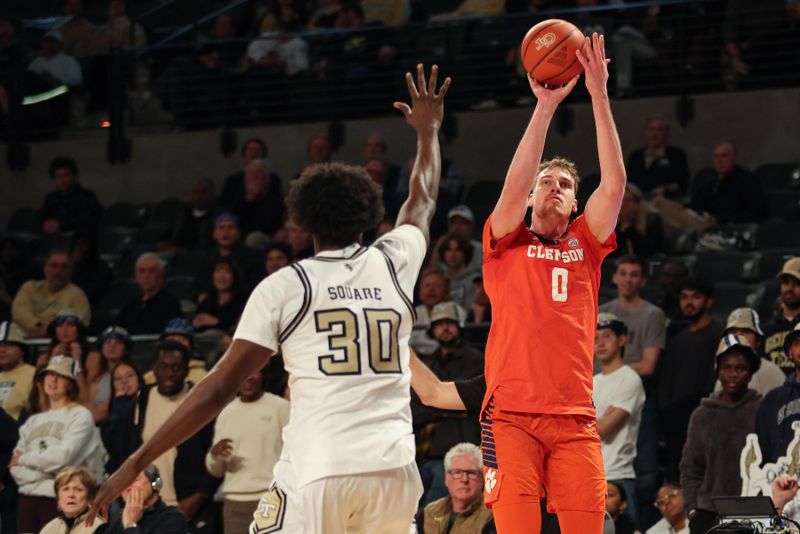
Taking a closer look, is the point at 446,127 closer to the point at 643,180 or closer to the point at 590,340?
the point at 643,180

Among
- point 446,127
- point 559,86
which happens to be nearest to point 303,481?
point 559,86

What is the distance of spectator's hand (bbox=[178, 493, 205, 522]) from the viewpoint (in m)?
10.3

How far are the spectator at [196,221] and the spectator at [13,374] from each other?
3.05 m

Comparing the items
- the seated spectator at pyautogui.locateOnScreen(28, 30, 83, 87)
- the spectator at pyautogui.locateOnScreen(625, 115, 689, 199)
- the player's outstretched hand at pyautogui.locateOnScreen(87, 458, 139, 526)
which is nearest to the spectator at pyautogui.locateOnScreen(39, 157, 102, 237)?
the seated spectator at pyautogui.locateOnScreen(28, 30, 83, 87)

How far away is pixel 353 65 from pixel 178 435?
11.2m

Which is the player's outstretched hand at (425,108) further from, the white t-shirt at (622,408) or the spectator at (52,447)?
the spectator at (52,447)

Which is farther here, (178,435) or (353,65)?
(353,65)

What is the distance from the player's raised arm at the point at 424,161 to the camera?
17.4 ft

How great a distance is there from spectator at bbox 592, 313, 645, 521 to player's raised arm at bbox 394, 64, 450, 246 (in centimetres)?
439

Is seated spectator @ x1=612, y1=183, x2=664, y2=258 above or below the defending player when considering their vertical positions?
above

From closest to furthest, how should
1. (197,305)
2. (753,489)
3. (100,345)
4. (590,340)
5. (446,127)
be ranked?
(590,340) → (753,489) → (100,345) → (197,305) → (446,127)

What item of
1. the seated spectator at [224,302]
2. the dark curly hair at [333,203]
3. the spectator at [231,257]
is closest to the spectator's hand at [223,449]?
the seated spectator at [224,302]

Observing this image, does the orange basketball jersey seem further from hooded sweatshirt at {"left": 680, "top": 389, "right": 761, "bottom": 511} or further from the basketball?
hooded sweatshirt at {"left": 680, "top": 389, "right": 761, "bottom": 511}

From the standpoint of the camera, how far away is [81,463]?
1062cm
